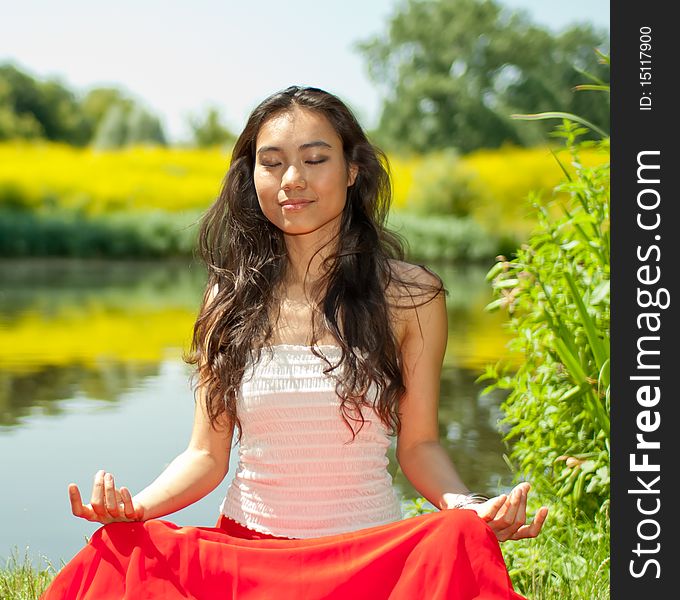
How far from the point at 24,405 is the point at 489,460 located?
10.1ft

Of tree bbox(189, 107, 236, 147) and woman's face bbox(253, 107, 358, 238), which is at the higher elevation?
tree bbox(189, 107, 236, 147)

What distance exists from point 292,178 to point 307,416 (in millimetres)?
482

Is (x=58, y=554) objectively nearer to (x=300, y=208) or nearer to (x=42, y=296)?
(x=300, y=208)

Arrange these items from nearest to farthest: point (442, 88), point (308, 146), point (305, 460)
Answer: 1. point (305, 460)
2. point (308, 146)
3. point (442, 88)

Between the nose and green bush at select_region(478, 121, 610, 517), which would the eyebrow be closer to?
the nose

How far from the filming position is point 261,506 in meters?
2.19

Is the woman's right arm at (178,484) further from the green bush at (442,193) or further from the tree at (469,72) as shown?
the tree at (469,72)

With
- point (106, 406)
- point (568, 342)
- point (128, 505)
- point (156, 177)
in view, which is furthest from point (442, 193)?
point (128, 505)

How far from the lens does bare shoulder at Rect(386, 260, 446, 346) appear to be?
231cm

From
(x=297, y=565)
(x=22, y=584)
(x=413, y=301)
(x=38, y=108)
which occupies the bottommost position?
(x=22, y=584)

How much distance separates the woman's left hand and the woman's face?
27.5 inches

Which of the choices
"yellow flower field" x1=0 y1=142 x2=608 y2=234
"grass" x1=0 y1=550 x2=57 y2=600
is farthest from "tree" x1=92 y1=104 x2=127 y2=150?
"grass" x1=0 y1=550 x2=57 y2=600

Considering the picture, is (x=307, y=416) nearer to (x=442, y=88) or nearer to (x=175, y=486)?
(x=175, y=486)

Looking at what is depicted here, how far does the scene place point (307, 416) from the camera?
219 cm
